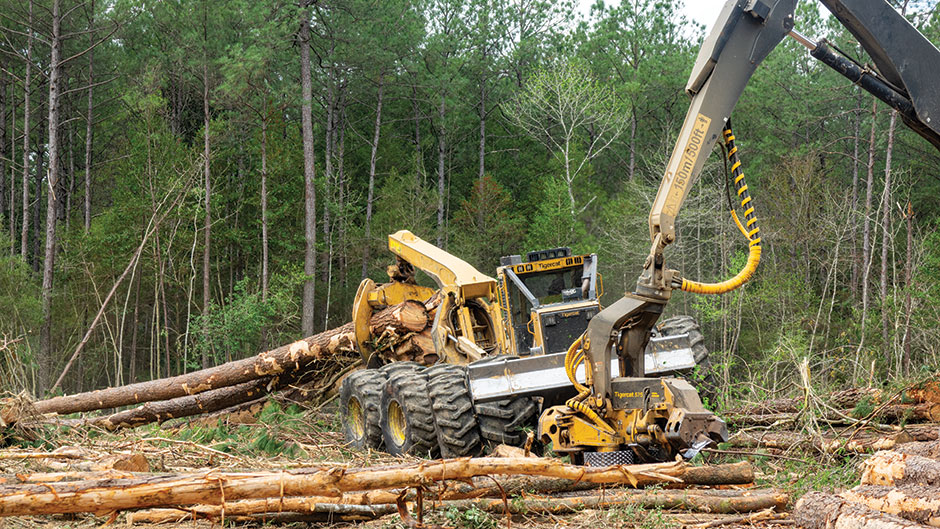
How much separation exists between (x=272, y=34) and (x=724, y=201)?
631 inches

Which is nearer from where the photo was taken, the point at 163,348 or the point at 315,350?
the point at 315,350

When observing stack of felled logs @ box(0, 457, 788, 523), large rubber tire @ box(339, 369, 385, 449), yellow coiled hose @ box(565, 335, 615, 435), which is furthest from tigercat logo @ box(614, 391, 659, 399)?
large rubber tire @ box(339, 369, 385, 449)

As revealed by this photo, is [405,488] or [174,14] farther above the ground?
[174,14]

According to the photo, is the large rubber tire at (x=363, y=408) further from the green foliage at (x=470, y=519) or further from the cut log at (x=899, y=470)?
the cut log at (x=899, y=470)

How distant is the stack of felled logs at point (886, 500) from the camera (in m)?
4.95

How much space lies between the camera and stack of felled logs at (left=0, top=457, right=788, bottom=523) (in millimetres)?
5375

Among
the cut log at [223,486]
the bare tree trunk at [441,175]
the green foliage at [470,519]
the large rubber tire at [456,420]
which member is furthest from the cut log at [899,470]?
the bare tree trunk at [441,175]

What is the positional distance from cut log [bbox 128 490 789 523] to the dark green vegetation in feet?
34.9

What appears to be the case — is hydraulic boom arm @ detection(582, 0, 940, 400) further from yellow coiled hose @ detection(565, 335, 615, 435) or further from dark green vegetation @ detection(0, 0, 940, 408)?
dark green vegetation @ detection(0, 0, 940, 408)

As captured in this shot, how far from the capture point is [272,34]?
77.3 ft

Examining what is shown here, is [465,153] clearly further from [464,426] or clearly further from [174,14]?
[464,426]

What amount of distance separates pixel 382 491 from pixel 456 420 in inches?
114

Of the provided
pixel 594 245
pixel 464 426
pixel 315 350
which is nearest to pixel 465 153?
pixel 594 245

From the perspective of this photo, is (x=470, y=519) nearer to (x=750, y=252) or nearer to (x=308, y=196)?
(x=750, y=252)
